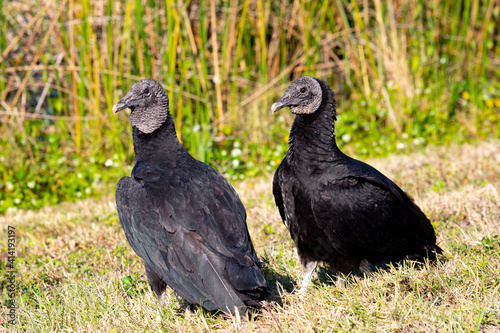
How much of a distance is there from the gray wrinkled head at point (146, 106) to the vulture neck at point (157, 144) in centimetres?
3

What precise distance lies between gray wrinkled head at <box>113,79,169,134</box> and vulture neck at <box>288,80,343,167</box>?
0.74 m

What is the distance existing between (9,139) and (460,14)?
583 cm

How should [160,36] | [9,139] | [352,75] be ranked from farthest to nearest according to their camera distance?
[352,75] < [160,36] < [9,139]

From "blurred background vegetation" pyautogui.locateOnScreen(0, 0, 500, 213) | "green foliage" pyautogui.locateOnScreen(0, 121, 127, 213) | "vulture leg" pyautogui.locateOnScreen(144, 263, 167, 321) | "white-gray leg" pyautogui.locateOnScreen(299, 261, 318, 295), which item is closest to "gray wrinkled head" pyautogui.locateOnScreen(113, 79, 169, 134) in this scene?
"vulture leg" pyautogui.locateOnScreen(144, 263, 167, 321)

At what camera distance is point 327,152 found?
2.51 metres

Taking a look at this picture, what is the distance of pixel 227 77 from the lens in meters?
5.74

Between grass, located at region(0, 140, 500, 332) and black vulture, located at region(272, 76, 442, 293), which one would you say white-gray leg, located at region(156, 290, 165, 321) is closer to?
grass, located at region(0, 140, 500, 332)

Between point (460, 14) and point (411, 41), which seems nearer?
point (411, 41)

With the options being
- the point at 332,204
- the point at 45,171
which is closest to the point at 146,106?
the point at 332,204

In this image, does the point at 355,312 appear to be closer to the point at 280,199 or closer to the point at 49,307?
the point at 280,199

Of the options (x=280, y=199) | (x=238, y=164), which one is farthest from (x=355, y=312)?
(x=238, y=164)

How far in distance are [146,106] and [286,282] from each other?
48.3 inches

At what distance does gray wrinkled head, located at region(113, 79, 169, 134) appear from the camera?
108 inches

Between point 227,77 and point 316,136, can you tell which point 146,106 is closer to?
point 316,136
